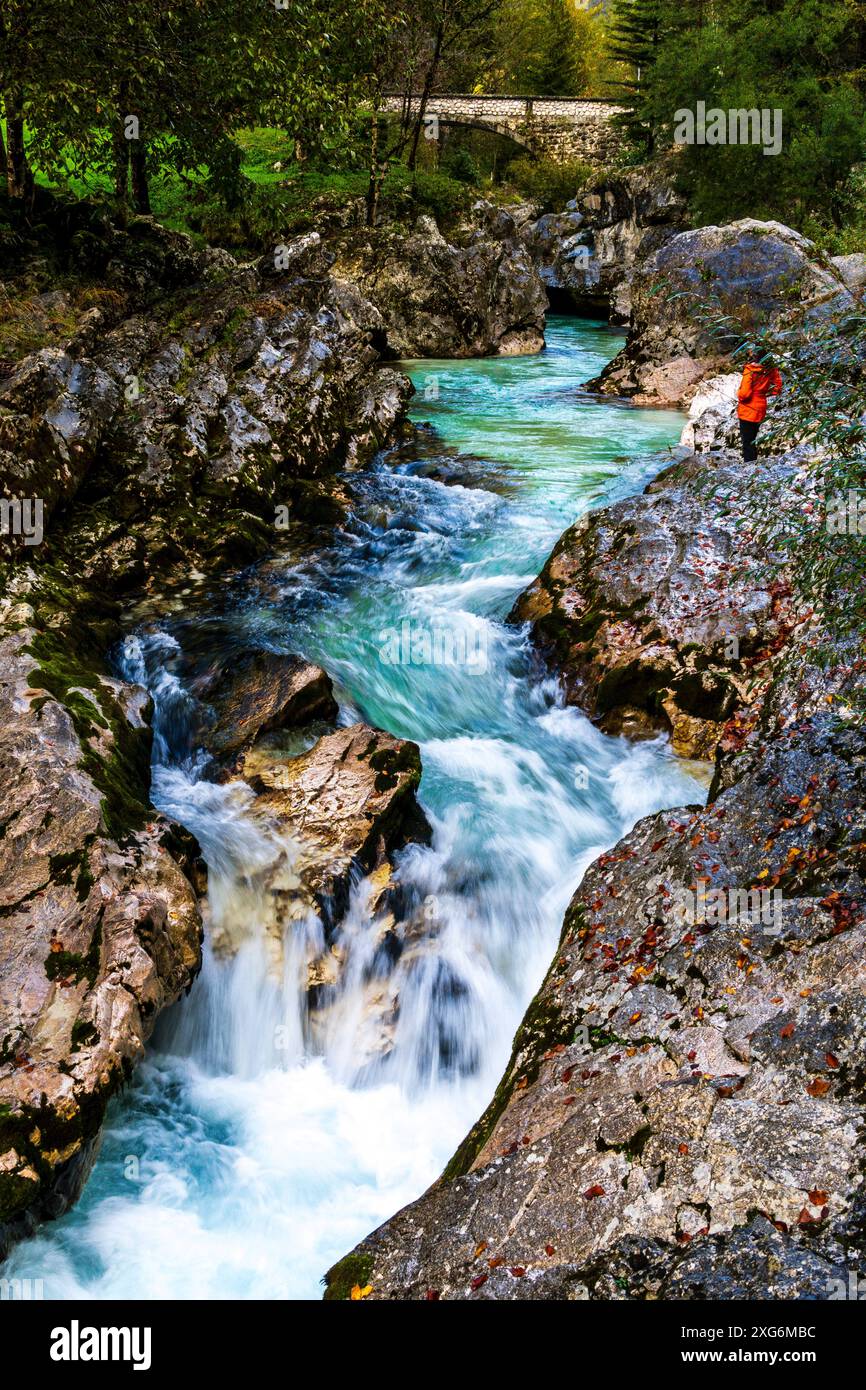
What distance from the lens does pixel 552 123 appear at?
158 feet

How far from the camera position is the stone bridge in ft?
154

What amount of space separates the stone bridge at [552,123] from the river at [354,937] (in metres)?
42.4

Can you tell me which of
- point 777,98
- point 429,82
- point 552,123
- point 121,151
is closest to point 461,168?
point 429,82

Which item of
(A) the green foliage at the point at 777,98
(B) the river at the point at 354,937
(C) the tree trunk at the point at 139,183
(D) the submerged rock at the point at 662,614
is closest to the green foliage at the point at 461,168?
(A) the green foliage at the point at 777,98

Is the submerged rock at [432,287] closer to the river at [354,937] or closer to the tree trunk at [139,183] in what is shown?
the tree trunk at [139,183]

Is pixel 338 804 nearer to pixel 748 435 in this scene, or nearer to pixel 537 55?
pixel 748 435

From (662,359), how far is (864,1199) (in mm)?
22919

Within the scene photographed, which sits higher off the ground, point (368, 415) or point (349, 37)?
point (349, 37)

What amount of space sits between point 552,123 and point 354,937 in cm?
5280

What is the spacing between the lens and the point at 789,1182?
407 cm

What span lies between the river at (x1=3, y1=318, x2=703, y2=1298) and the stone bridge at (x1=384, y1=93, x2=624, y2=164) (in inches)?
1669

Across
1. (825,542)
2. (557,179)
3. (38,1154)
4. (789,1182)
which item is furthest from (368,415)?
(557,179)

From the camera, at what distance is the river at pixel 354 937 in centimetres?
635

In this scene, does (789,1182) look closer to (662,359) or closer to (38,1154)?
(38,1154)
